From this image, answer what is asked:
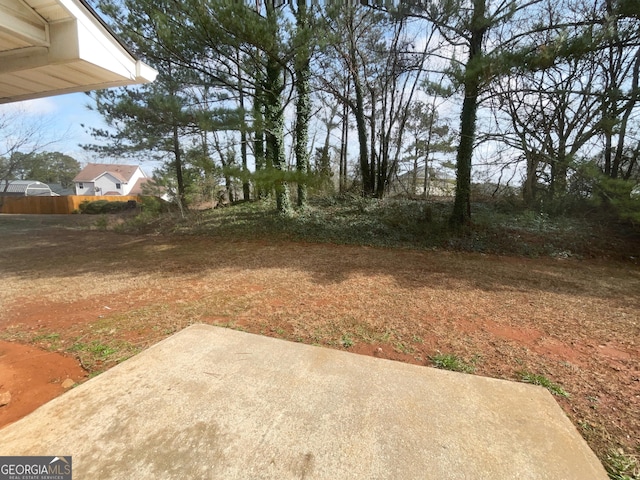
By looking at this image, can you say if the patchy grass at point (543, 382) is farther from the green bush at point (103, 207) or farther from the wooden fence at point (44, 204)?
the wooden fence at point (44, 204)

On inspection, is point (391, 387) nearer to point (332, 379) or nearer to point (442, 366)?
point (332, 379)

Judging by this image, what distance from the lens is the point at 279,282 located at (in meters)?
4.18

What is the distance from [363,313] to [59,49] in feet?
11.3

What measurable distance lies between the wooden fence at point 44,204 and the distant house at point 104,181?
1320 cm

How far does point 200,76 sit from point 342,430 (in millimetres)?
9873

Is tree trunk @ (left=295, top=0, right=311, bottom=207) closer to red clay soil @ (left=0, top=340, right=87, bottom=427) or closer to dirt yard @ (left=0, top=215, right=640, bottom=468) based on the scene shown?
dirt yard @ (left=0, top=215, right=640, bottom=468)

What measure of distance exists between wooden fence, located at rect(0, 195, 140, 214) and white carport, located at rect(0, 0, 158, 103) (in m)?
18.1

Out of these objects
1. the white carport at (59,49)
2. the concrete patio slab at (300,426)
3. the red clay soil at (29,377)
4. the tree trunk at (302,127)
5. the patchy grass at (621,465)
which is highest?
the tree trunk at (302,127)

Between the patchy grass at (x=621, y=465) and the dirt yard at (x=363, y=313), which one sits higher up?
the dirt yard at (x=363, y=313)

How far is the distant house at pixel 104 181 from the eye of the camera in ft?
105

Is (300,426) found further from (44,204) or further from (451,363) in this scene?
(44,204)

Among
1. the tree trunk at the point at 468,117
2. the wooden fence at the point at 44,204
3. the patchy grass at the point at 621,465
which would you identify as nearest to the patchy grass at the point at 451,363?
the patchy grass at the point at 621,465

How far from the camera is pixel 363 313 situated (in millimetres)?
3074

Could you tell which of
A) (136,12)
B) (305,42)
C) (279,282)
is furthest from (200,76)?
(279,282)
